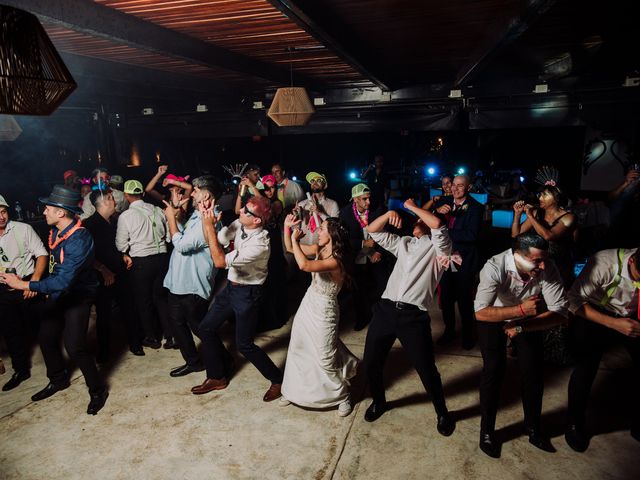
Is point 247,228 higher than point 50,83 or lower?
lower

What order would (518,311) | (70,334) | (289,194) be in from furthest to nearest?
(289,194) < (70,334) < (518,311)

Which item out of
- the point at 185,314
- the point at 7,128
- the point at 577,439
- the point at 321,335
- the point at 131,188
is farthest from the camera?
the point at 7,128

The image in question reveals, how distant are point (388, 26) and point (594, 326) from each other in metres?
3.07

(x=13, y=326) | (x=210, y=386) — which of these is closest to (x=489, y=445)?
(x=210, y=386)

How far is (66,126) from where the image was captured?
9.84 m

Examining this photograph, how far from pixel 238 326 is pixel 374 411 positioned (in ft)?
4.37

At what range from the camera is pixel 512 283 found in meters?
2.80

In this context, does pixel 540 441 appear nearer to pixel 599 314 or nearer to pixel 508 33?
pixel 599 314

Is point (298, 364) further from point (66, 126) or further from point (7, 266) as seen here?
point (66, 126)

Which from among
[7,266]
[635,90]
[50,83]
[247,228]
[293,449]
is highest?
[635,90]

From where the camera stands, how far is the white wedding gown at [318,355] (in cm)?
331

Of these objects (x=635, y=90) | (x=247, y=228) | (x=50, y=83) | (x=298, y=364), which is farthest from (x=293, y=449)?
(x=635, y=90)

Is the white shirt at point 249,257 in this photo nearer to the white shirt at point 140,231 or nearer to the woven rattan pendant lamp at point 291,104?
the white shirt at point 140,231

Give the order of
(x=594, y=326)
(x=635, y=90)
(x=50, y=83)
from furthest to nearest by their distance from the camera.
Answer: (x=635, y=90) < (x=594, y=326) < (x=50, y=83)
